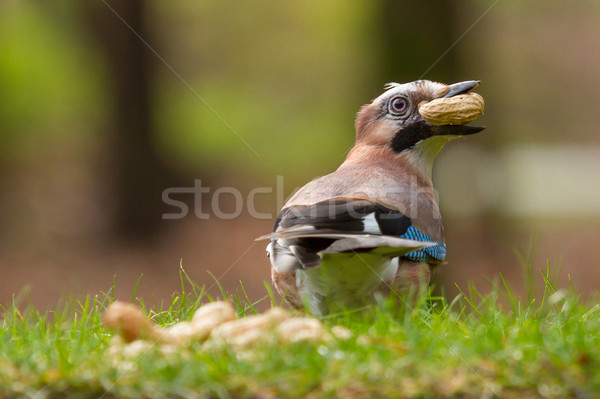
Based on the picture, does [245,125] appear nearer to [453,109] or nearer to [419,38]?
[419,38]

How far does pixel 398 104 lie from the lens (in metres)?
5.16

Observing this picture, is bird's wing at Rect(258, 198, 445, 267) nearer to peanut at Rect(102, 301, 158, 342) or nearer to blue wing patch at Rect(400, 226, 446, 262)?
blue wing patch at Rect(400, 226, 446, 262)

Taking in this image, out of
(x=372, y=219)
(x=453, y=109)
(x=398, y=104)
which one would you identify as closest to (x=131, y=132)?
(x=398, y=104)

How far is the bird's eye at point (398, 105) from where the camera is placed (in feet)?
16.9

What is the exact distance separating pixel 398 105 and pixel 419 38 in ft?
8.27

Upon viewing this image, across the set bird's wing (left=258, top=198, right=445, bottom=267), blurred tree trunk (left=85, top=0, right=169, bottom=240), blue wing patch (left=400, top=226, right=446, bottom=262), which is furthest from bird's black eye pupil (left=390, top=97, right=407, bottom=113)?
blurred tree trunk (left=85, top=0, right=169, bottom=240)

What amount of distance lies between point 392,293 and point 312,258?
666 millimetres

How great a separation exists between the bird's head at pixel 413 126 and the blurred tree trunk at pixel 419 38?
2.22 m

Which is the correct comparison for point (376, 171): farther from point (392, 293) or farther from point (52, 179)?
point (52, 179)

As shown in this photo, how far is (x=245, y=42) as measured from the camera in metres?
17.2

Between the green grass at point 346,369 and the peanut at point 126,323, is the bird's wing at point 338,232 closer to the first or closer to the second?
the green grass at point 346,369

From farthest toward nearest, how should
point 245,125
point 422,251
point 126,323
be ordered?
1. point 245,125
2. point 422,251
3. point 126,323

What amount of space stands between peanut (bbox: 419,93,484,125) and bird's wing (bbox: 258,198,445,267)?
1.00 metres

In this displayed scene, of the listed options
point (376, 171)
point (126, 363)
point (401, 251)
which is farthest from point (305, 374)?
point (376, 171)
